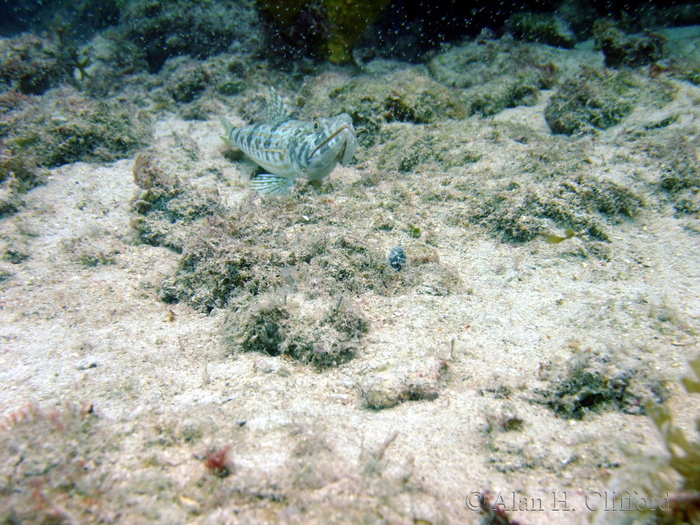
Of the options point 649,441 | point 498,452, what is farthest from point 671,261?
point 498,452

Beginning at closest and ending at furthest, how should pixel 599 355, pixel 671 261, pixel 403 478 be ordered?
pixel 403 478, pixel 599 355, pixel 671 261

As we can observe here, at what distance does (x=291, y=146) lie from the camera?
4727mm

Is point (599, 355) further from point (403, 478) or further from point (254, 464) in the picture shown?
point (254, 464)

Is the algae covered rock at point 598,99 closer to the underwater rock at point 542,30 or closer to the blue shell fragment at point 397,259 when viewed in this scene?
the underwater rock at point 542,30

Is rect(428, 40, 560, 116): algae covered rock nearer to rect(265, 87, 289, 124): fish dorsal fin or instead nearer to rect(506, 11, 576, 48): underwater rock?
rect(506, 11, 576, 48): underwater rock

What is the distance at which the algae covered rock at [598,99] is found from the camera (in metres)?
5.05

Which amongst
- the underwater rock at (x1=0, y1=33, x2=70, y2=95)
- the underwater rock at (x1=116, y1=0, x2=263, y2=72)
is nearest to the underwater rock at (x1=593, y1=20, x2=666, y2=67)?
the underwater rock at (x1=116, y1=0, x2=263, y2=72)

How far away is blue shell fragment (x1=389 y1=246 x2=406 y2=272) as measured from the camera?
3182 millimetres

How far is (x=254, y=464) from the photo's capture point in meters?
1.64

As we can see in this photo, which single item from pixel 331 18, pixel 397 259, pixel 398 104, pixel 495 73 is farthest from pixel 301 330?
pixel 331 18

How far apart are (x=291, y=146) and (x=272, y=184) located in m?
0.63

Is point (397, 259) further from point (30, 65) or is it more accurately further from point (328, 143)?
point (30, 65)

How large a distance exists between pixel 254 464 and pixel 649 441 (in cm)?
207

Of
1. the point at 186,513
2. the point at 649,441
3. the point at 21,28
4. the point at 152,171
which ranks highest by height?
the point at 21,28
